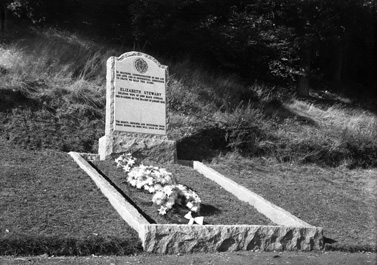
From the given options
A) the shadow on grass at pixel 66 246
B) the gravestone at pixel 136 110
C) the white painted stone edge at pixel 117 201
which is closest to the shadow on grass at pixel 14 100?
the gravestone at pixel 136 110

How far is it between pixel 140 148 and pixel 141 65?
1752 mm

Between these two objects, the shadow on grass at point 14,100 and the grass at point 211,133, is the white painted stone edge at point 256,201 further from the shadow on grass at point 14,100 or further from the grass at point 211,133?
the shadow on grass at point 14,100

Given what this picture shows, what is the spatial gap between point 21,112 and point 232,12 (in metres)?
10.2

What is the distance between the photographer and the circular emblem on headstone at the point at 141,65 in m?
11.2

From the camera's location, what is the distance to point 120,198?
25.1 ft

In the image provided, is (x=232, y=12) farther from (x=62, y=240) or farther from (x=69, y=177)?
(x=62, y=240)

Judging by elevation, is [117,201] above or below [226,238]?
above

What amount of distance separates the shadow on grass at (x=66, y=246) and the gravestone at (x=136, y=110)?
434 centimetres

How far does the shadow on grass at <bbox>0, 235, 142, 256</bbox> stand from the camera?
5859 mm

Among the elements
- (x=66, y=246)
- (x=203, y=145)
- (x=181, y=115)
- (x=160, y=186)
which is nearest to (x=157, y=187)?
(x=160, y=186)

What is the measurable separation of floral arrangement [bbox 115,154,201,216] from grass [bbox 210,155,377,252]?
198cm

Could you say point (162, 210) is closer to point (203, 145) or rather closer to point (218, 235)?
point (218, 235)

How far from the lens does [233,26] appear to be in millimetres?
18719

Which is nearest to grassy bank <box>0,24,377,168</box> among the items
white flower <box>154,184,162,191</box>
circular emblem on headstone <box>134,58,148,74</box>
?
circular emblem on headstone <box>134,58,148,74</box>
